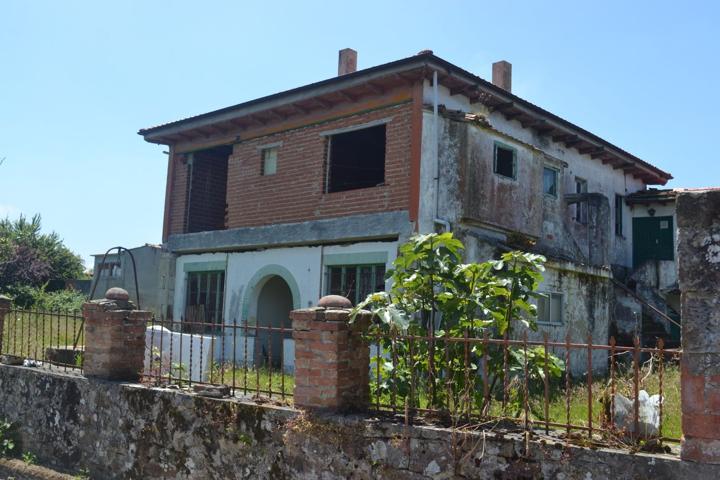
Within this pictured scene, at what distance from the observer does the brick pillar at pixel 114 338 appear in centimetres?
743

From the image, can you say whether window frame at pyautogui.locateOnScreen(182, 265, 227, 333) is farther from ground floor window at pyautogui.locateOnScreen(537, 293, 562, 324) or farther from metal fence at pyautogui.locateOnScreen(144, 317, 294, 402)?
ground floor window at pyautogui.locateOnScreen(537, 293, 562, 324)

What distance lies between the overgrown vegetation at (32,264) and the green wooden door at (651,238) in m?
18.7

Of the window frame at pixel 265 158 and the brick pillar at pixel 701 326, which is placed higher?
the window frame at pixel 265 158

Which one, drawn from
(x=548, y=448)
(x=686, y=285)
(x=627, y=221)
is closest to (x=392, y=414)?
(x=548, y=448)

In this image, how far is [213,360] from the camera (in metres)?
8.24

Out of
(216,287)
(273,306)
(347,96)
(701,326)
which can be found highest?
(347,96)

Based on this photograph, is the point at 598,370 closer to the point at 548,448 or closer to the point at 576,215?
the point at 576,215

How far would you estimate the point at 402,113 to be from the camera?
1258 cm

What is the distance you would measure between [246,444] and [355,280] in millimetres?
7307

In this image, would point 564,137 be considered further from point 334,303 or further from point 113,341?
point 113,341

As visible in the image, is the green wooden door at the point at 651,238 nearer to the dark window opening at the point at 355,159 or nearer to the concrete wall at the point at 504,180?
the concrete wall at the point at 504,180

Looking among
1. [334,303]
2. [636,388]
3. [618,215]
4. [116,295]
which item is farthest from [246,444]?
[618,215]

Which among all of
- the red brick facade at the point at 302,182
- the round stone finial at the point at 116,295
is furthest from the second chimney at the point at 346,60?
the round stone finial at the point at 116,295

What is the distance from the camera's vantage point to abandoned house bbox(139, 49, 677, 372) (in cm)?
1246
